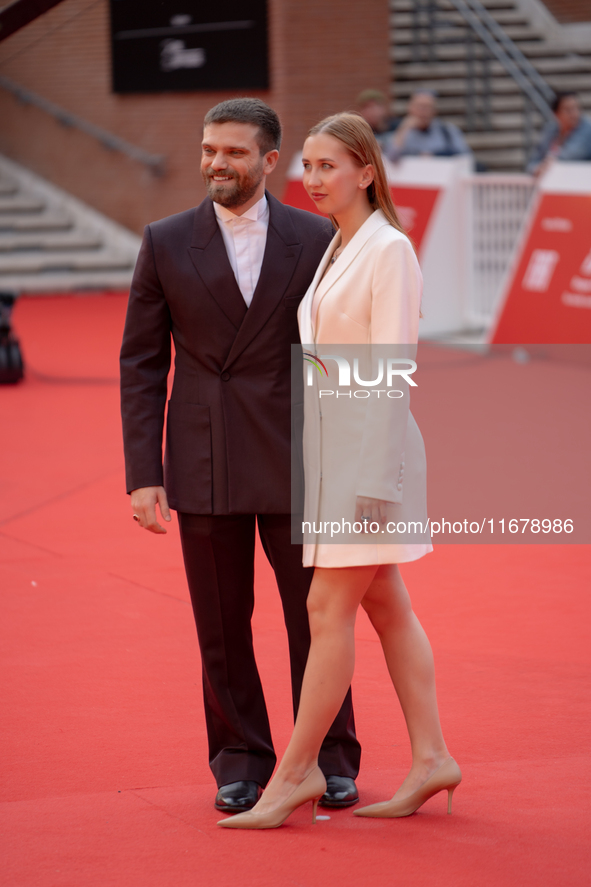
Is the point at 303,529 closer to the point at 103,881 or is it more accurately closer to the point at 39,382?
the point at 103,881

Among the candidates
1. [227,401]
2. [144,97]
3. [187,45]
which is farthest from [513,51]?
[227,401]

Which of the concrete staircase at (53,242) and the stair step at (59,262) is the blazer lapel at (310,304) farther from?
the stair step at (59,262)

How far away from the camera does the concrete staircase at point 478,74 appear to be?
646 inches

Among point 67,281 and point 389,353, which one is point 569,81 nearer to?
Result: point 67,281

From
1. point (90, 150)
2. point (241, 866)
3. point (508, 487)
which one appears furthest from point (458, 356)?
point (90, 150)

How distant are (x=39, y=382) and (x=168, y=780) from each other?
7.32m

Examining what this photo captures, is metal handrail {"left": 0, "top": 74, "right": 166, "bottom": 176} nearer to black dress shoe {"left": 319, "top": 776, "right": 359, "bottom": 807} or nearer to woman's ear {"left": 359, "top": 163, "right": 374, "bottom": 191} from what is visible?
woman's ear {"left": 359, "top": 163, "right": 374, "bottom": 191}

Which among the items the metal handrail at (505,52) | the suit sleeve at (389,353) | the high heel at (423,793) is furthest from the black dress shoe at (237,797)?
the metal handrail at (505,52)

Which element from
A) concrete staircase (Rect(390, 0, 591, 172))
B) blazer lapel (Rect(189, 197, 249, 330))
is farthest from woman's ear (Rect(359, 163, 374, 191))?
concrete staircase (Rect(390, 0, 591, 172))

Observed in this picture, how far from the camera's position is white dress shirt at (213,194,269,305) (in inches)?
115

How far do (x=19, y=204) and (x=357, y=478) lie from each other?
16.5 m

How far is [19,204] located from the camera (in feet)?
59.3

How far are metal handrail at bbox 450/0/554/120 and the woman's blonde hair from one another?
13.5 m

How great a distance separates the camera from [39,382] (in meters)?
10.1
